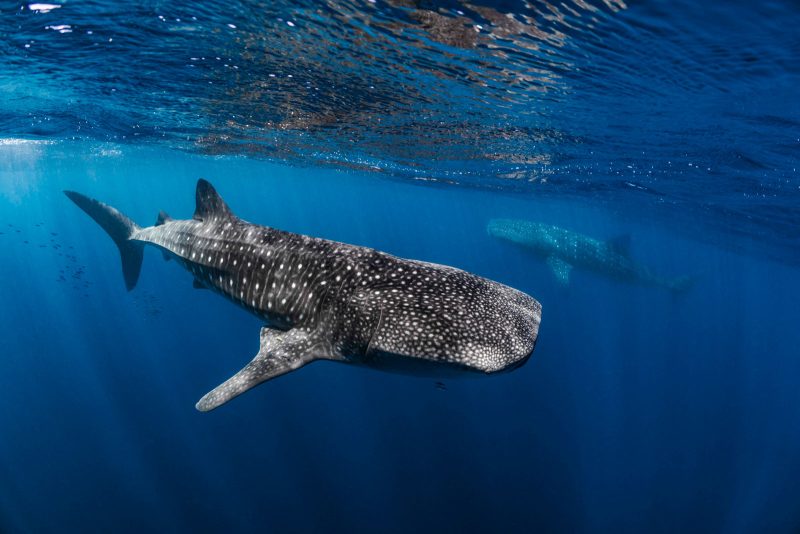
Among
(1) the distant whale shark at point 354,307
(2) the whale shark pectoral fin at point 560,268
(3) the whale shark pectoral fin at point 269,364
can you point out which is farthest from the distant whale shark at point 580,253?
(3) the whale shark pectoral fin at point 269,364

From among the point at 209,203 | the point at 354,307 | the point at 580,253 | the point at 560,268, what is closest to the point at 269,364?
the point at 354,307

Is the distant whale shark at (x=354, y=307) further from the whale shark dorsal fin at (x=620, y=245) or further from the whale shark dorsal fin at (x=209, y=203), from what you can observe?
the whale shark dorsal fin at (x=620, y=245)

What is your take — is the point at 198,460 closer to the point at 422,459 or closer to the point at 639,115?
the point at 422,459

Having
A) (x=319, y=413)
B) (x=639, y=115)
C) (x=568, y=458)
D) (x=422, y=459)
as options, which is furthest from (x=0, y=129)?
(x=568, y=458)

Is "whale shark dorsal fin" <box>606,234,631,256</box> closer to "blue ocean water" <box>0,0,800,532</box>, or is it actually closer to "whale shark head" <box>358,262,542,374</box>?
"blue ocean water" <box>0,0,800,532</box>

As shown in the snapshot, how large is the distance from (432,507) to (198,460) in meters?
9.13

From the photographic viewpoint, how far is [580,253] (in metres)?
24.1

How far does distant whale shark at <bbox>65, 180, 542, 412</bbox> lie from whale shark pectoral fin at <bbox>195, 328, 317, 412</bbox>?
12 millimetres

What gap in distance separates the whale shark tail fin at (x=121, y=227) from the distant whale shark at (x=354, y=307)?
3966 millimetres

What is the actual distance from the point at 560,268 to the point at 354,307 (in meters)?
21.9

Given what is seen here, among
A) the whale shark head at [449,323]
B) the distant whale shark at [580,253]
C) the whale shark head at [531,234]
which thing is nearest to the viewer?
the whale shark head at [449,323]

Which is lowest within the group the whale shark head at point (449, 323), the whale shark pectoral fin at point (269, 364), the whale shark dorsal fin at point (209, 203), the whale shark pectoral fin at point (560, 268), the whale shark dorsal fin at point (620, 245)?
the whale shark pectoral fin at point (560, 268)

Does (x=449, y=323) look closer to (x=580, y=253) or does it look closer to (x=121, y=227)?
(x=121, y=227)

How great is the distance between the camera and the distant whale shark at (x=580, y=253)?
22922mm
